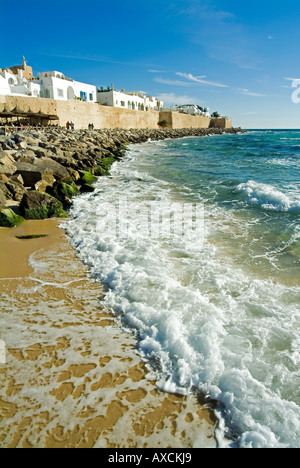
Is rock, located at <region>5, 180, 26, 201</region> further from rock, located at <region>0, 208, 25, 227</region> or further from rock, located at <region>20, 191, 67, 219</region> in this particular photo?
rock, located at <region>0, 208, 25, 227</region>

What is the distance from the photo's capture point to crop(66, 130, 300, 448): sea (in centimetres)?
193

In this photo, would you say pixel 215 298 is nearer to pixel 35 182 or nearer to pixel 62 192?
pixel 62 192

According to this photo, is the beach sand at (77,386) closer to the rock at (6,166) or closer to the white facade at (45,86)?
the rock at (6,166)

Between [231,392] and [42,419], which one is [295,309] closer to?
[231,392]

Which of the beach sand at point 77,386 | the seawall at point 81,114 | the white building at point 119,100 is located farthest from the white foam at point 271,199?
the white building at point 119,100

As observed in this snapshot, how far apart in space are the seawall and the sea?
1799 cm

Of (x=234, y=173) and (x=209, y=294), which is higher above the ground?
(x=234, y=173)

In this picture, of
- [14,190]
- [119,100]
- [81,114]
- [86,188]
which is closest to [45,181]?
[14,190]

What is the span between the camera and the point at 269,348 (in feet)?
7.79

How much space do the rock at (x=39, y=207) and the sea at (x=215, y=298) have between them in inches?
17.4

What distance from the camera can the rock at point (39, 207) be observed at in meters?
5.76
